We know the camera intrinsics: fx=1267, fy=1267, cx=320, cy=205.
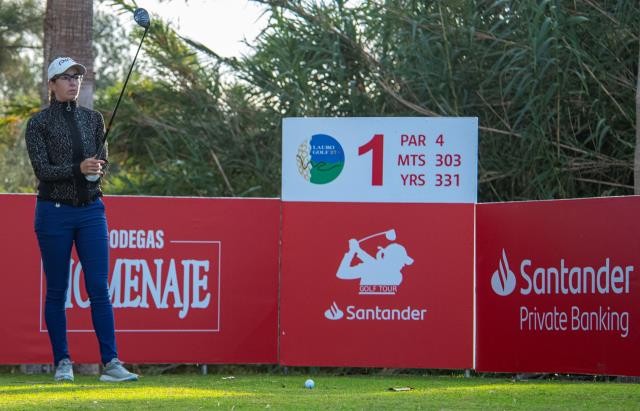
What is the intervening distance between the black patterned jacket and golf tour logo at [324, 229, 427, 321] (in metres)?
2.08

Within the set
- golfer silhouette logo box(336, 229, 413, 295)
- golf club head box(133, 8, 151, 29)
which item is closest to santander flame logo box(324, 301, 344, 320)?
golfer silhouette logo box(336, 229, 413, 295)

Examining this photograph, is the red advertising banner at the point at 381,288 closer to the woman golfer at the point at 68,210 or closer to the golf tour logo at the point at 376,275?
the golf tour logo at the point at 376,275

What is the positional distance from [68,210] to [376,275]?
7.82ft

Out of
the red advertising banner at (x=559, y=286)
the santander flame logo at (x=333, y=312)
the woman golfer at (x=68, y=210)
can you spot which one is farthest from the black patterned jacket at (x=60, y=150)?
the red advertising banner at (x=559, y=286)

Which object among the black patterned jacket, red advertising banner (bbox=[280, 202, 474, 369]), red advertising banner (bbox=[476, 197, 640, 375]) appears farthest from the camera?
red advertising banner (bbox=[280, 202, 474, 369])

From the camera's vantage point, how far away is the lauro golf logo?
27.4 feet

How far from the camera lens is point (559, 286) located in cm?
872

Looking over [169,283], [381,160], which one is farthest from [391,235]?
[169,283]

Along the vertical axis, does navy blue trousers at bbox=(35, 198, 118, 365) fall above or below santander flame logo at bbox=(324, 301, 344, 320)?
above

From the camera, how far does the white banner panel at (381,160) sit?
8898 millimetres

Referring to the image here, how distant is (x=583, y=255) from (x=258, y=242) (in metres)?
2.32

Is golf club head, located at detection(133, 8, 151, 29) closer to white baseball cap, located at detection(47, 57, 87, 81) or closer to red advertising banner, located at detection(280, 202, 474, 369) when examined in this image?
white baseball cap, located at detection(47, 57, 87, 81)

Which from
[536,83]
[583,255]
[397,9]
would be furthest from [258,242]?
[397,9]

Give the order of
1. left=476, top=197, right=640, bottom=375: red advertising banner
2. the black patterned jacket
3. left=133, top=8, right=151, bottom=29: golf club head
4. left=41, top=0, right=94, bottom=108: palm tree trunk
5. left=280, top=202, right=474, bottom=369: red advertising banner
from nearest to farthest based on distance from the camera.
→ the black patterned jacket, left=133, top=8, right=151, bottom=29: golf club head, left=476, top=197, right=640, bottom=375: red advertising banner, left=280, top=202, right=474, bottom=369: red advertising banner, left=41, top=0, right=94, bottom=108: palm tree trunk
